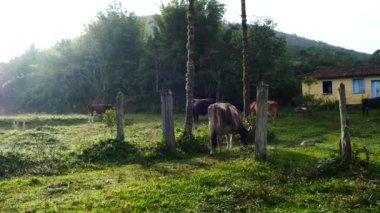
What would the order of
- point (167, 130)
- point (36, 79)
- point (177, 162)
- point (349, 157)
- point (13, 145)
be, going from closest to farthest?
point (349, 157), point (177, 162), point (167, 130), point (13, 145), point (36, 79)

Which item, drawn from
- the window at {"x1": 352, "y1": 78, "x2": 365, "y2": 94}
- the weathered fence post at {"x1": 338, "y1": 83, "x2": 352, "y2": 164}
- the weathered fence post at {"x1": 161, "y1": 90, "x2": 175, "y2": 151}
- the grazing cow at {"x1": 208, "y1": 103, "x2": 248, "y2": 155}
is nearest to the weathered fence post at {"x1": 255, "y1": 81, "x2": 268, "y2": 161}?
the weathered fence post at {"x1": 338, "y1": 83, "x2": 352, "y2": 164}

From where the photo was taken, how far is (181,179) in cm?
1032

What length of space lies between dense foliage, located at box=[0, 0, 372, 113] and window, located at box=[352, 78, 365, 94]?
16.6 feet

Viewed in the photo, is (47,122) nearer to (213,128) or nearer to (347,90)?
(213,128)

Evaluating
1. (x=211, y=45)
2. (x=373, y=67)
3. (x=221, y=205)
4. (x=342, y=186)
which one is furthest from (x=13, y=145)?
(x=373, y=67)

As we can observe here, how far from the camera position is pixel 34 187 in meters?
10.5

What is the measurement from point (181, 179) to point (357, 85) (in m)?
30.9

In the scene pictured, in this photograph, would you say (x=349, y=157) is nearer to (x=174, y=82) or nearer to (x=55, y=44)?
(x=174, y=82)

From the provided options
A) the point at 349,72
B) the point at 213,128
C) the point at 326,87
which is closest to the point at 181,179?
the point at 213,128

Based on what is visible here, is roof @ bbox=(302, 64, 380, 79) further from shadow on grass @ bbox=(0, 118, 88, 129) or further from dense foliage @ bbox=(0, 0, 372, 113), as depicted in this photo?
shadow on grass @ bbox=(0, 118, 88, 129)

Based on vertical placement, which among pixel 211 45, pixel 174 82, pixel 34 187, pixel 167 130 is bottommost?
pixel 34 187

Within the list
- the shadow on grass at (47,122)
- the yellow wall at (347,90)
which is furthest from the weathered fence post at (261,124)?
the yellow wall at (347,90)

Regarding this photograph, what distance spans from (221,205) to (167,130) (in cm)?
665

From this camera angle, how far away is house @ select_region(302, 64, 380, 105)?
Answer: 37031 millimetres
